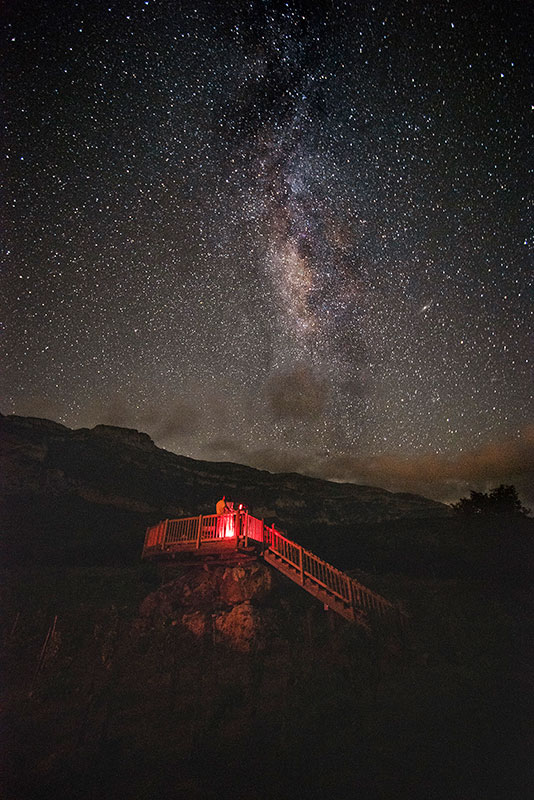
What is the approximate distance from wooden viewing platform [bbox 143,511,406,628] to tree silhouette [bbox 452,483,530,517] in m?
17.6

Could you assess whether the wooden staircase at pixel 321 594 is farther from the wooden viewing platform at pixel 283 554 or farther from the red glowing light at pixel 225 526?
the red glowing light at pixel 225 526

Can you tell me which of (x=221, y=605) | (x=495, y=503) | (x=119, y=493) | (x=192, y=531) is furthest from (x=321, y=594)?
(x=119, y=493)

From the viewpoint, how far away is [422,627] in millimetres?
14258

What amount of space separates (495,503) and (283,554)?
21.5m

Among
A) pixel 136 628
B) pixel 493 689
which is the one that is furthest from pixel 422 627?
pixel 136 628

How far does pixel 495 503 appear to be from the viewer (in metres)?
27.9

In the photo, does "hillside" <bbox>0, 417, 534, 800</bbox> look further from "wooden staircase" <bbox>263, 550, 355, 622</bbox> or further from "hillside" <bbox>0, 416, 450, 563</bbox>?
"hillside" <bbox>0, 416, 450, 563</bbox>

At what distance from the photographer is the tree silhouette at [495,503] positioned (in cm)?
2745

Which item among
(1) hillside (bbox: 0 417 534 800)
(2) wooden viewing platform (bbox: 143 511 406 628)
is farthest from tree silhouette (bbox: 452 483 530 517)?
(2) wooden viewing platform (bbox: 143 511 406 628)

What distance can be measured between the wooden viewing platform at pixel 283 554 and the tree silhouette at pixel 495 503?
17.6 m

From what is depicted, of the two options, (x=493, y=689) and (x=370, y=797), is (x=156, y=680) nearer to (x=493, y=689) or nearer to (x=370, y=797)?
(x=370, y=797)

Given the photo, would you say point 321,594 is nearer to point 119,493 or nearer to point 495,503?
point 495,503

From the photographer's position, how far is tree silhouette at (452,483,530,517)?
90.1ft

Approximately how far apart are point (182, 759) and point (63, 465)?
99.6 ft
